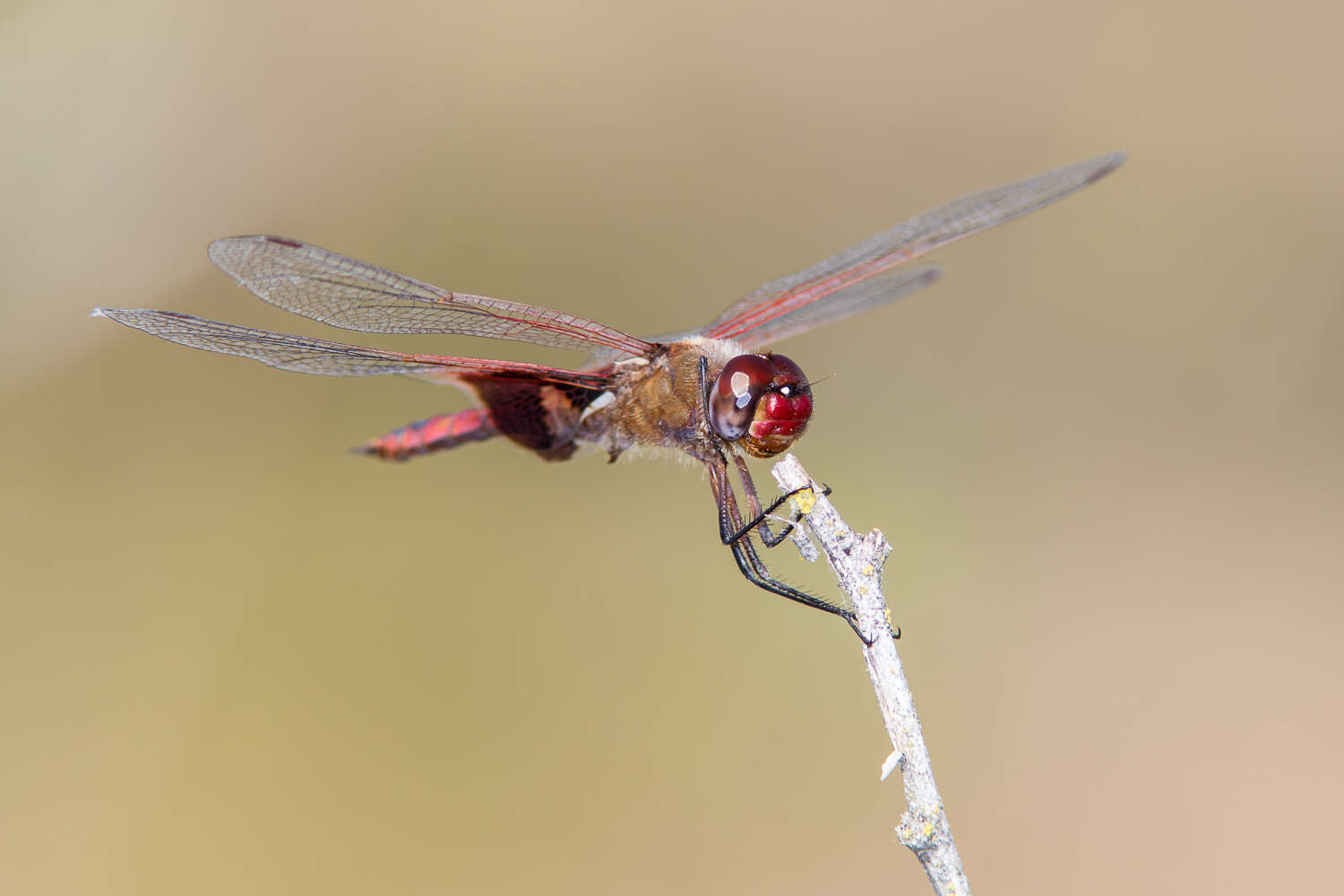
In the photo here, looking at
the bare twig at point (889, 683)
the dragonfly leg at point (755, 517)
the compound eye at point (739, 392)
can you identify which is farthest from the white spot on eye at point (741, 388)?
the bare twig at point (889, 683)

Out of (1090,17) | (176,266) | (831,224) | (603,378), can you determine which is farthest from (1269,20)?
(176,266)

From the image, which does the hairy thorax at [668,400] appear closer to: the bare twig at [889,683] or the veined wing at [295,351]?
the veined wing at [295,351]

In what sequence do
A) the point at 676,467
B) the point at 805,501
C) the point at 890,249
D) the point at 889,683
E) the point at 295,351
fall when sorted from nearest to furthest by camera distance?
the point at 889,683 → the point at 805,501 → the point at 295,351 → the point at 890,249 → the point at 676,467

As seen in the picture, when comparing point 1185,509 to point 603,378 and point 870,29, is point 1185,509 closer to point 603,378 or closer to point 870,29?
point 870,29

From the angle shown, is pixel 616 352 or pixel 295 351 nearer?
pixel 295 351

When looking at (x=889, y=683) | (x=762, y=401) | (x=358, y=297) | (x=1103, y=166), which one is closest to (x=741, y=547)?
(x=762, y=401)

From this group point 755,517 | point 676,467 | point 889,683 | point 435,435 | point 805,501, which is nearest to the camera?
point 889,683

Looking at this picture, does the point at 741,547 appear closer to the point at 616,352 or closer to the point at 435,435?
the point at 616,352
